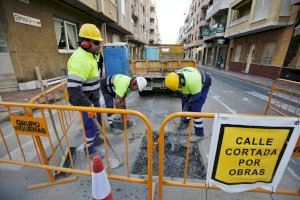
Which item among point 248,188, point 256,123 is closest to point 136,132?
point 248,188

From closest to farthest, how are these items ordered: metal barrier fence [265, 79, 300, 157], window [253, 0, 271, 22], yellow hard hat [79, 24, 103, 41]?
yellow hard hat [79, 24, 103, 41], metal barrier fence [265, 79, 300, 157], window [253, 0, 271, 22]

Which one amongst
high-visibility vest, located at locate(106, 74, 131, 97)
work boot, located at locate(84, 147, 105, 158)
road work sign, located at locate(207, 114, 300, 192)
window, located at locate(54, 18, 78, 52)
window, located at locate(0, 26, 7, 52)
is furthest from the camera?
window, located at locate(54, 18, 78, 52)

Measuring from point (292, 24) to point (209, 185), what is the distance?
14002mm

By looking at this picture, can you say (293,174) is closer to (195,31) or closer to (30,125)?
(30,125)

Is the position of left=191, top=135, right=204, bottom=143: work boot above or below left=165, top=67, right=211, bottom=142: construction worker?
below

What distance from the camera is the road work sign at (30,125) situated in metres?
2.08

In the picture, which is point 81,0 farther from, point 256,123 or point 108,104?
point 256,123

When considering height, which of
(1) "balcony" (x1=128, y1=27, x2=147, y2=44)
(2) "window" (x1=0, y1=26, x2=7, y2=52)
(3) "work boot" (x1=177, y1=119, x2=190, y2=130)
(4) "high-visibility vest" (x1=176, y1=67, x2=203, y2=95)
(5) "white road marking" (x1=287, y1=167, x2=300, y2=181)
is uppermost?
(1) "balcony" (x1=128, y1=27, x2=147, y2=44)

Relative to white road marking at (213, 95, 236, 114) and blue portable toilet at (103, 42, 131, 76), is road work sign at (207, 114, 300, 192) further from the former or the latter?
blue portable toilet at (103, 42, 131, 76)

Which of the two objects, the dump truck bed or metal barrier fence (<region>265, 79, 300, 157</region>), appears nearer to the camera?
metal barrier fence (<region>265, 79, 300, 157</region>)

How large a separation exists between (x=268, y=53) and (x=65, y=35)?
1468cm

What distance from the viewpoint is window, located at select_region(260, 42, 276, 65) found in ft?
43.4

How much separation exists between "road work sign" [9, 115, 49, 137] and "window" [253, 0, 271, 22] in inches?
622

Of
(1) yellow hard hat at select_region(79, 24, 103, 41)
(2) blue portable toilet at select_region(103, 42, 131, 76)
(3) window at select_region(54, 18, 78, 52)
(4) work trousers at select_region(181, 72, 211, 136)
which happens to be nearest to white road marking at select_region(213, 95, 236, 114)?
(4) work trousers at select_region(181, 72, 211, 136)
